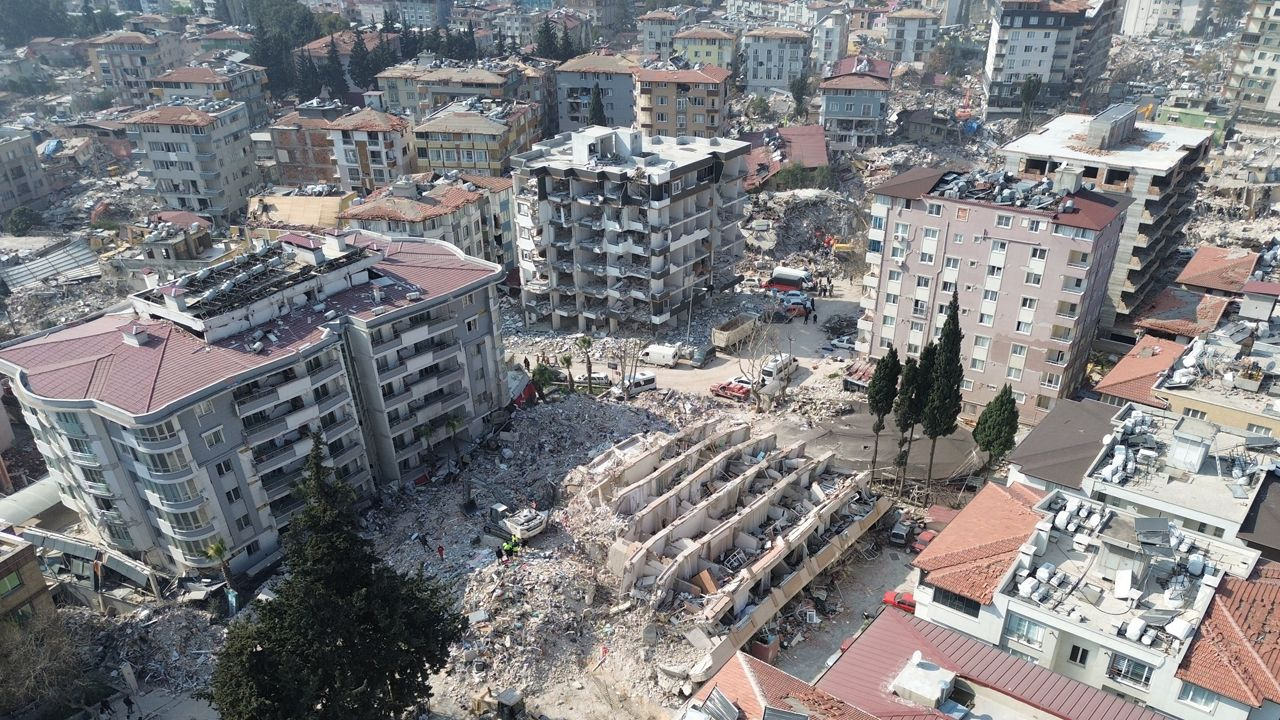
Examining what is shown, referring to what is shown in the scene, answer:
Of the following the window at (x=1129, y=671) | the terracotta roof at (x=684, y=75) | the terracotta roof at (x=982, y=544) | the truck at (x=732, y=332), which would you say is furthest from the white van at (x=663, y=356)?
the terracotta roof at (x=684, y=75)

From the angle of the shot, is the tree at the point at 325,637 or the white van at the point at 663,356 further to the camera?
the white van at the point at 663,356

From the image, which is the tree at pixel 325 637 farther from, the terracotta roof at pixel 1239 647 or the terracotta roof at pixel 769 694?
the terracotta roof at pixel 1239 647

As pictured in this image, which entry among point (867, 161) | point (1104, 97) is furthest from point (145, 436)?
point (1104, 97)

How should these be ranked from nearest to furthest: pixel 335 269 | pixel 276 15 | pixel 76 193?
pixel 335 269
pixel 76 193
pixel 276 15

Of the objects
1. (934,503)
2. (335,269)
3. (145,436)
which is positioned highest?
(335,269)

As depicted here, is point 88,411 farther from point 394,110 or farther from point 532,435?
point 394,110

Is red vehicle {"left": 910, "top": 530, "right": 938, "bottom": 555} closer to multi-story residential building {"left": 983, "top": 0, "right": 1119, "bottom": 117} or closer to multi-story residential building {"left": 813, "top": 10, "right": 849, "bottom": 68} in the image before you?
multi-story residential building {"left": 983, "top": 0, "right": 1119, "bottom": 117}

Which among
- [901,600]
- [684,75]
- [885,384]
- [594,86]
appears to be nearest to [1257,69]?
[684,75]
